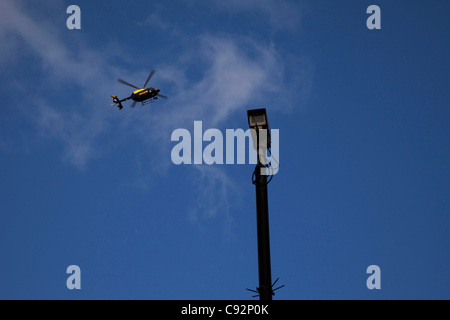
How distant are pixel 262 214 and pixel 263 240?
50cm

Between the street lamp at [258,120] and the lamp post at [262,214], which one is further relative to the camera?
the street lamp at [258,120]

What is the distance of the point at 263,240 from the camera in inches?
368

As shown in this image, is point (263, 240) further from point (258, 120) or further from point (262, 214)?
point (258, 120)

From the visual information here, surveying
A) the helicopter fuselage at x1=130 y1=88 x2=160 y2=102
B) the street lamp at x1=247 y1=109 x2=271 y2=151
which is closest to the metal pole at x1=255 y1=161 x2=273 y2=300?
the street lamp at x1=247 y1=109 x2=271 y2=151

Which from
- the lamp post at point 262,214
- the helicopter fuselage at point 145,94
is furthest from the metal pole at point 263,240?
the helicopter fuselage at point 145,94

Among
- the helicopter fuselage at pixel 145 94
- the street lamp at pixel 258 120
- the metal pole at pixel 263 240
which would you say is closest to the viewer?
the metal pole at pixel 263 240

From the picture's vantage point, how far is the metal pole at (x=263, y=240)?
9.23 metres

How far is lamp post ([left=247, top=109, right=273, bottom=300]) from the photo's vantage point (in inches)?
364

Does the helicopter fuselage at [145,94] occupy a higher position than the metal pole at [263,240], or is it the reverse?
the helicopter fuselage at [145,94]

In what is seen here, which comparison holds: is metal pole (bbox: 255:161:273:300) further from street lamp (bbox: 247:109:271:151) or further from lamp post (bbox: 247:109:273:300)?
street lamp (bbox: 247:109:271:151)

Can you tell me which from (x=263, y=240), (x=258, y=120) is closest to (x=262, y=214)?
(x=263, y=240)

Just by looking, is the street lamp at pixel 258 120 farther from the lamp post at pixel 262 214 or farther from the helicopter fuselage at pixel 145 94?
the helicopter fuselage at pixel 145 94
